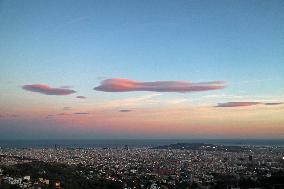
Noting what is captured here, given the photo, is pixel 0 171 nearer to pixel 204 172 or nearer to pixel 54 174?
pixel 54 174

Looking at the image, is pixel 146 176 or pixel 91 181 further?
pixel 146 176

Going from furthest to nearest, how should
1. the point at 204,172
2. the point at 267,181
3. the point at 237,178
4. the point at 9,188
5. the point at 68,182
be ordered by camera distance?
the point at 204,172 < the point at 237,178 < the point at 267,181 < the point at 68,182 < the point at 9,188

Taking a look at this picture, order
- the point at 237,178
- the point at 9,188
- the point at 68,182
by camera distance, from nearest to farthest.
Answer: the point at 9,188 → the point at 68,182 → the point at 237,178

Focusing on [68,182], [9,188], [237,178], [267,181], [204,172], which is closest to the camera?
[9,188]

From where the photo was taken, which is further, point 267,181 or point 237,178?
point 237,178

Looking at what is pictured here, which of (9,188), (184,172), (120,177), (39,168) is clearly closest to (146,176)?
(120,177)

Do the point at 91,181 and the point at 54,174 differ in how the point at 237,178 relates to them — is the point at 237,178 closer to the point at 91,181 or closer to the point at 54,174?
the point at 91,181

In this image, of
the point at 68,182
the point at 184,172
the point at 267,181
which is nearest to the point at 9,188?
the point at 68,182

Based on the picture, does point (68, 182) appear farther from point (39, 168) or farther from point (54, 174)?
point (39, 168)

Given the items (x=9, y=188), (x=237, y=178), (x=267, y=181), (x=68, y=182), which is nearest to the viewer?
(x=9, y=188)
